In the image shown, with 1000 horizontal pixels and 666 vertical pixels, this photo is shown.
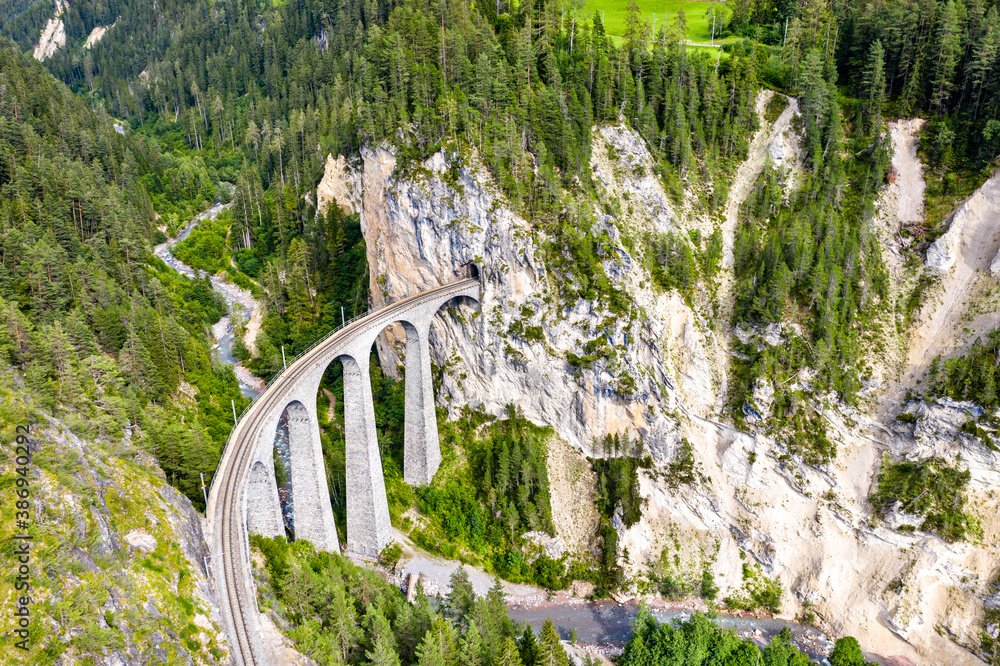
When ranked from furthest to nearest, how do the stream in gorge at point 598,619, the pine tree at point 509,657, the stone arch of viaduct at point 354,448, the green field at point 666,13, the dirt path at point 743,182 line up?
the green field at point 666,13, the dirt path at point 743,182, the stream in gorge at point 598,619, the stone arch of viaduct at point 354,448, the pine tree at point 509,657

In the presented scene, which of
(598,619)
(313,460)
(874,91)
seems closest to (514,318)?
(313,460)

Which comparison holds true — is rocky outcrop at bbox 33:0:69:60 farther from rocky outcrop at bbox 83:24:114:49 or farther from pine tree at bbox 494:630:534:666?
pine tree at bbox 494:630:534:666

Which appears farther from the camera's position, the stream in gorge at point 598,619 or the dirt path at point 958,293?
the dirt path at point 958,293

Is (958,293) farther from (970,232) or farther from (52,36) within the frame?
(52,36)

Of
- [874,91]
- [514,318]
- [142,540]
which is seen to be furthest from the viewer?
[874,91]

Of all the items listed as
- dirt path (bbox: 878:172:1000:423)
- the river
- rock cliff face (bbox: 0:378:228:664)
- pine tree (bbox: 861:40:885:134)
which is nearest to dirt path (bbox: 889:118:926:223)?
pine tree (bbox: 861:40:885:134)

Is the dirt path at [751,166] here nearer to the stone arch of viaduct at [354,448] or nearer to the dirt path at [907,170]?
the dirt path at [907,170]

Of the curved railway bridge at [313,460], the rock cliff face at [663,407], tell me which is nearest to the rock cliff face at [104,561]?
the curved railway bridge at [313,460]
